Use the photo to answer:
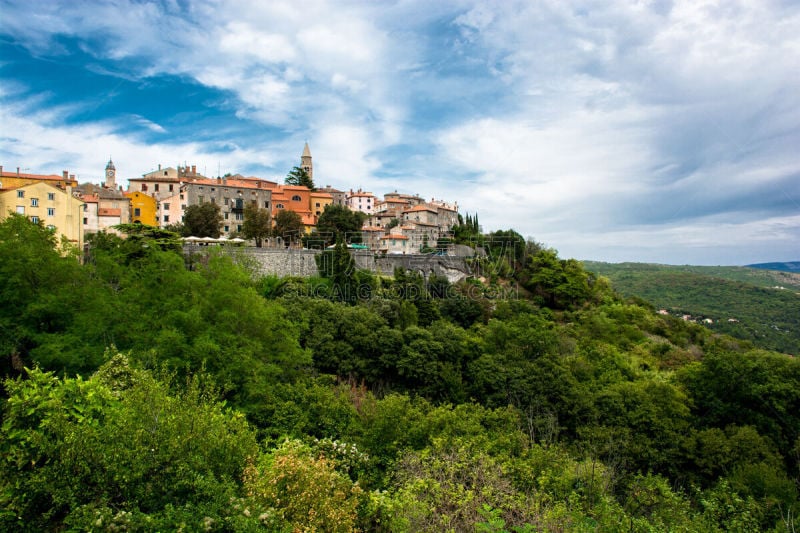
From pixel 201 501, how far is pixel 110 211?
44.6 meters

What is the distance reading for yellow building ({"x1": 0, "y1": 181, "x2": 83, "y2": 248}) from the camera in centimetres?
3219

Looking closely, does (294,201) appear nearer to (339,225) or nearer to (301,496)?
(339,225)

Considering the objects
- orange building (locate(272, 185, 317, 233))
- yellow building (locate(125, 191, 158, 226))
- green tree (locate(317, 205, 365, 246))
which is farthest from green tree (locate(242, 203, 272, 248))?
yellow building (locate(125, 191, 158, 226))

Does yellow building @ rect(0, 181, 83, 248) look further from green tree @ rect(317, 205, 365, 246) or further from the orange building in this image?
green tree @ rect(317, 205, 365, 246)

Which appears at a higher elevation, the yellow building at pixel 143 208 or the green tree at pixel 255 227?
the yellow building at pixel 143 208

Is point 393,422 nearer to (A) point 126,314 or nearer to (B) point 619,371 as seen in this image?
(A) point 126,314

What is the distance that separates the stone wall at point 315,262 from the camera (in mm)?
36531

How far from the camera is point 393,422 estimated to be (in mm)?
13289

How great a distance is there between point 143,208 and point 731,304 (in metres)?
92.4

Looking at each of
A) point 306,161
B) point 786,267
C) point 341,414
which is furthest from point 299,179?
point 786,267

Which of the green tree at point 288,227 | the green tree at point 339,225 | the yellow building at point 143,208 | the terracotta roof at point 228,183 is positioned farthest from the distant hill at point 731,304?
the yellow building at point 143,208

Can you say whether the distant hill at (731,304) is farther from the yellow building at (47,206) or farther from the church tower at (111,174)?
the church tower at (111,174)

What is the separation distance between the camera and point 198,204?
50.3 m

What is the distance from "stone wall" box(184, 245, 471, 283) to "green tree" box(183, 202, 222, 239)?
718cm
